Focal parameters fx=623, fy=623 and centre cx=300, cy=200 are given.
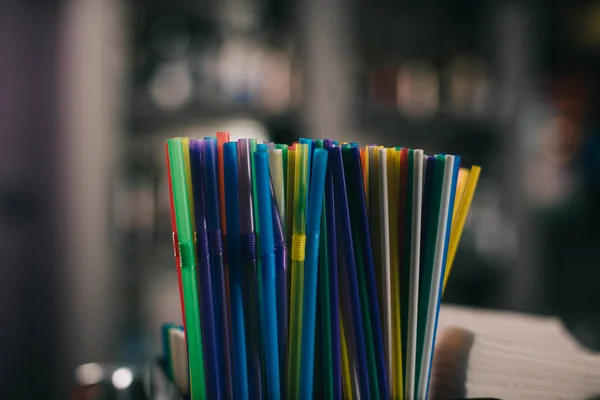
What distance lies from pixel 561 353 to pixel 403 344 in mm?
100

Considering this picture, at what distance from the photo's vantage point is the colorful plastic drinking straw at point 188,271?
0.33 meters

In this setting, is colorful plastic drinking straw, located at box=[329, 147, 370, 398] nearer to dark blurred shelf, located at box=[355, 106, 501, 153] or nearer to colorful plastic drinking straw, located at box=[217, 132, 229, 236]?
colorful plastic drinking straw, located at box=[217, 132, 229, 236]

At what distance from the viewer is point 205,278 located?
33 centimetres

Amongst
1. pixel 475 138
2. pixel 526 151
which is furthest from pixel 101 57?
pixel 526 151

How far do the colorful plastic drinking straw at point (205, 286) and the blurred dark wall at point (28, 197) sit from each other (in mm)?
1734

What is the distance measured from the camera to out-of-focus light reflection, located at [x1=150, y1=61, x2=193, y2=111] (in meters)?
1.96

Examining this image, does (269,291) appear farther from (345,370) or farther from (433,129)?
(433,129)

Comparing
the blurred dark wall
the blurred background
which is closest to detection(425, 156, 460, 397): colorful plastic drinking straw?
the blurred background

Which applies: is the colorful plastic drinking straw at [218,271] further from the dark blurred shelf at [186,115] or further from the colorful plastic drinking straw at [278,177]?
the dark blurred shelf at [186,115]

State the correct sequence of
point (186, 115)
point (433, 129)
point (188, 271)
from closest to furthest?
point (188, 271)
point (186, 115)
point (433, 129)

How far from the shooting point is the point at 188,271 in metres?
0.33

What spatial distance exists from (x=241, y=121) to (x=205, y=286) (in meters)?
1.71

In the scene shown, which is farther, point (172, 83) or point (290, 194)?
point (172, 83)

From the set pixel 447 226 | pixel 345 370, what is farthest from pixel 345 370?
pixel 447 226
